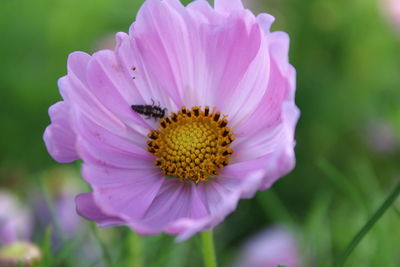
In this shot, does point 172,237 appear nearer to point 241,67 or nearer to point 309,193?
point 241,67

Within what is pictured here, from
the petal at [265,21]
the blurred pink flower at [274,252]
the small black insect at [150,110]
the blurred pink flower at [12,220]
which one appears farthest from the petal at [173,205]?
the blurred pink flower at [274,252]

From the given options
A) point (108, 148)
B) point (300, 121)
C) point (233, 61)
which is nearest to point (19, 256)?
point (108, 148)

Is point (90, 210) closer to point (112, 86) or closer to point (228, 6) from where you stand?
point (112, 86)

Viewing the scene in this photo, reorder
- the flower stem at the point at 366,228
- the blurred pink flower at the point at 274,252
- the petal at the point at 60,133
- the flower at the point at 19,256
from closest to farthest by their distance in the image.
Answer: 1. the flower stem at the point at 366,228
2. the petal at the point at 60,133
3. the flower at the point at 19,256
4. the blurred pink flower at the point at 274,252

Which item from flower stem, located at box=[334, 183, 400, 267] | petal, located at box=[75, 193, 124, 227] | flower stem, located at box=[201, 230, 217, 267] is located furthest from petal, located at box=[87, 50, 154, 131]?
flower stem, located at box=[334, 183, 400, 267]

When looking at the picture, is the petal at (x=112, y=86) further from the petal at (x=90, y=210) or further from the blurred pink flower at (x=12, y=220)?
the blurred pink flower at (x=12, y=220)
